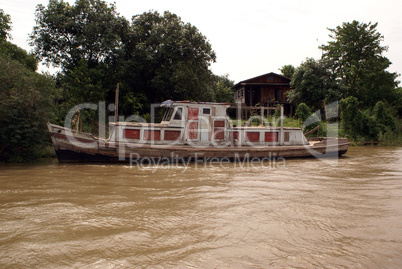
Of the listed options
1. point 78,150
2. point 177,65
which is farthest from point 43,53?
point 78,150

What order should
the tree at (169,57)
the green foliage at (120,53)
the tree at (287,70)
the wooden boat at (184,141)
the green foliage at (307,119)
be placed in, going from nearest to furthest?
the wooden boat at (184,141) → the green foliage at (307,119) → the green foliage at (120,53) → the tree at (169,57) → the tree at (287,70)

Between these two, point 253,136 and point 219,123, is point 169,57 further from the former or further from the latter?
point 253,136

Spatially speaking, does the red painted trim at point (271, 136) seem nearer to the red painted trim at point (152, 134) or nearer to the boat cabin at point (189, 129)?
the boat cabin at point (189, 129)

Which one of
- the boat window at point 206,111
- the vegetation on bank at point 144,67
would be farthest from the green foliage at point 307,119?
the boat window at point 206,111

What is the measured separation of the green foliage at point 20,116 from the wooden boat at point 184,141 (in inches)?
22.8

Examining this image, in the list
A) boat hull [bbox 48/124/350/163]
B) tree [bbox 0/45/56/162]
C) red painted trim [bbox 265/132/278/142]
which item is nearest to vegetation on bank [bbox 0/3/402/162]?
tree [bbox 0/45/56/162]

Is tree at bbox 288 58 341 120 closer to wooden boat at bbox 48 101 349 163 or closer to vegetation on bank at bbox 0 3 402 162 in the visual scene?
vegetation on bank at bbox 0 3 402 162

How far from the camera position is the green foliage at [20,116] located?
9.34 meters

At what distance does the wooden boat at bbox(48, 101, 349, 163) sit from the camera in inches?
397

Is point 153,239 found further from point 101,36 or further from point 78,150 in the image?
point 101,36

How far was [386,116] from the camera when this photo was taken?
19719 millimetres

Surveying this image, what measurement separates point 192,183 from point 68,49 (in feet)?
58.6

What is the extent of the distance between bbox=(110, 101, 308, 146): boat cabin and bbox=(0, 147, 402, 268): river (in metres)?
2.67

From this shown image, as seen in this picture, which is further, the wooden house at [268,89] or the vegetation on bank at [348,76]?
the wooden house at [268,89]
